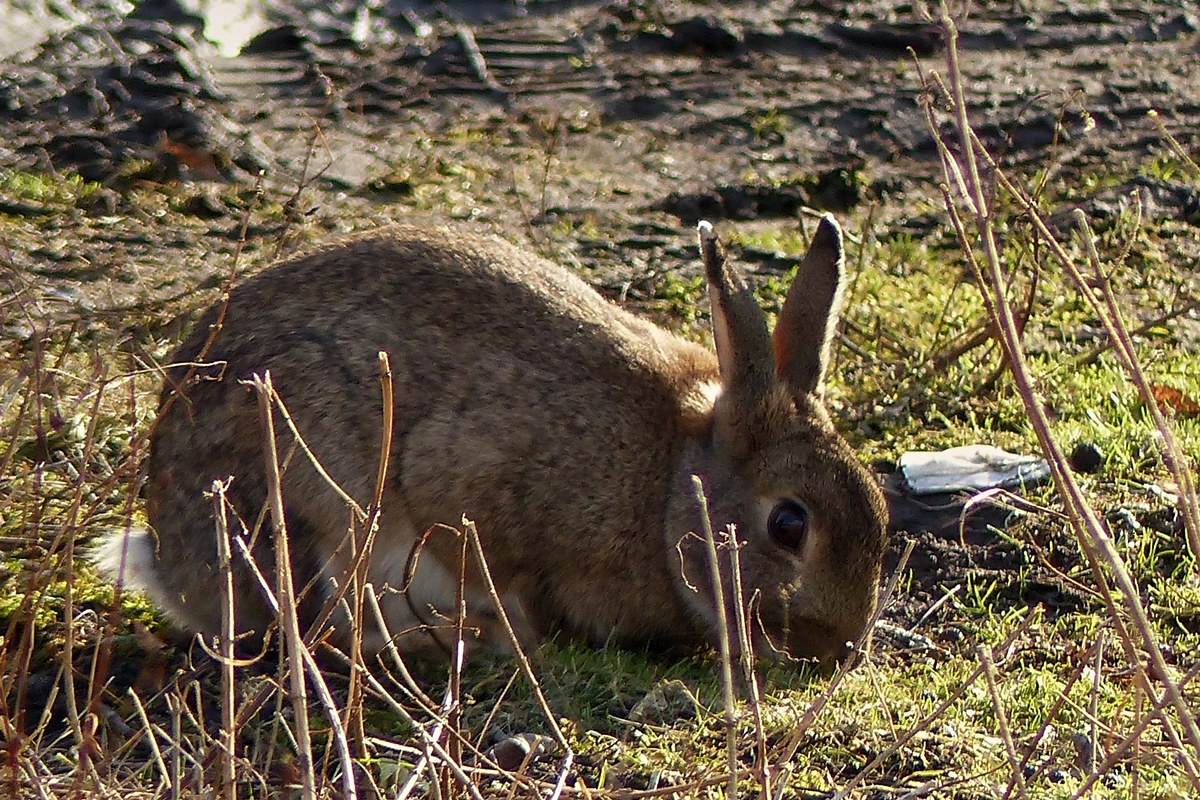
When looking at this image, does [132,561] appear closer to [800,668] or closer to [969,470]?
[800,668]

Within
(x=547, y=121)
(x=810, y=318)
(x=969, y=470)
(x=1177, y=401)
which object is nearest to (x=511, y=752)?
(x=810, y=318)

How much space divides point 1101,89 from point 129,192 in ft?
19.1

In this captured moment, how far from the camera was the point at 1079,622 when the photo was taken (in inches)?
178

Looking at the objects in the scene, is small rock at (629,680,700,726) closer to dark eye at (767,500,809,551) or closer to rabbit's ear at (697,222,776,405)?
dark eye at (767,500,809,551)

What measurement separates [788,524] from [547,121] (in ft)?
14.7

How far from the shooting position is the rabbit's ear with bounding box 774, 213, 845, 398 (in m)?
4.57

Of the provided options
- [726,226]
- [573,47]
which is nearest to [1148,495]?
[726,226]

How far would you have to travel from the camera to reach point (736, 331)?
14.4 ft

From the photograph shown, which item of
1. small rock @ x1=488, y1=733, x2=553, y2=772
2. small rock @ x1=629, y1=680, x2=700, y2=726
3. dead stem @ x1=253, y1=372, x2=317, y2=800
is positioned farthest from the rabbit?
dead stem @ x1=253, y1=372, x2=317, y2=800

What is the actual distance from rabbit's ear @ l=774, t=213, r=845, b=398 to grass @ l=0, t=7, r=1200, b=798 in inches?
30.9

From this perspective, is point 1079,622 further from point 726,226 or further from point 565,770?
point 726,226

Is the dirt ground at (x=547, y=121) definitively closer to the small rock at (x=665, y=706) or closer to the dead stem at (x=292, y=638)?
the small rock at (x=665, y=706)

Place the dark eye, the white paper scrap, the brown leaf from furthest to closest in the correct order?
1. the brown leaf
2. the white paper scrap
3. the dark eye

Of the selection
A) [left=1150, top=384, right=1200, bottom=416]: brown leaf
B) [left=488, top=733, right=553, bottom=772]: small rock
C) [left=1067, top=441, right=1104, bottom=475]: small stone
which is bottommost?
[left=488, top=733, right=553, bottom=772]: small rock
